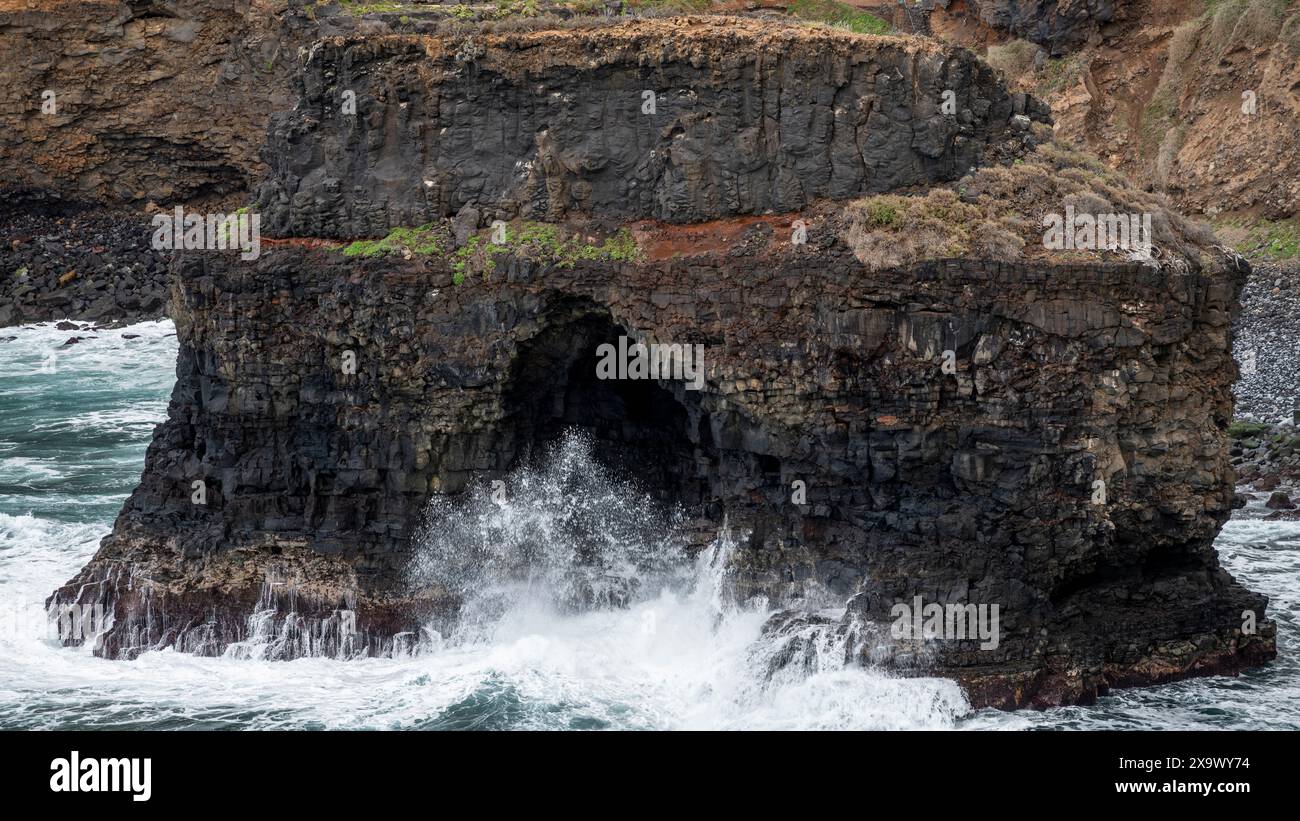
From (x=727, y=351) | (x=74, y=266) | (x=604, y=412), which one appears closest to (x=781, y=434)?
(x=727, y=351)

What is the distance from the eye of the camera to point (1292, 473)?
123 ft

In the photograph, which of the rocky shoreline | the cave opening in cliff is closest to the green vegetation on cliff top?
the cave opening in cliff

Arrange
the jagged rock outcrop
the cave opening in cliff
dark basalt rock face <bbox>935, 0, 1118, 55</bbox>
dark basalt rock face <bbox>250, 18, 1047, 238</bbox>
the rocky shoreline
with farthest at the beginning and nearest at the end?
1. the jagged rock outcrop
2. dark basalt rock face <bbox>935, 0, 1118, 55</bbox>
3. the rocky shoreline
4. the cave opening in cliff
5. dark basalt rock face <bbox>250, 18, 1047, 238</bbox>

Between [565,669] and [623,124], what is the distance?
30.9 ft

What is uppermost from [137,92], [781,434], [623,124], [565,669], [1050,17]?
[1050,17]

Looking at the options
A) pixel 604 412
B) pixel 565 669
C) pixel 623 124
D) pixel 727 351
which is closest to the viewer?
pixel 727 351

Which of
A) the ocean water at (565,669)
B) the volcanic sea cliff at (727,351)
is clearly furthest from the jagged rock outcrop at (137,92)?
the volcanic sea cliff at (727,351)

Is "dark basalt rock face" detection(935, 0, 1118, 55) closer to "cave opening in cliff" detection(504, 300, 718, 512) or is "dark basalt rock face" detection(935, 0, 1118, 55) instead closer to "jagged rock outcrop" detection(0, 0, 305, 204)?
"jagged rock outcrop" detection(0, 0, 305, 204)

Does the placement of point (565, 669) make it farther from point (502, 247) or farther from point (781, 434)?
point (502, 247)

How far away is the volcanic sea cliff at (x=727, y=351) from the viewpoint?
952 inches

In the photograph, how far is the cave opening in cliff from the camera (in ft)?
88.4

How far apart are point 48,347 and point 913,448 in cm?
3961

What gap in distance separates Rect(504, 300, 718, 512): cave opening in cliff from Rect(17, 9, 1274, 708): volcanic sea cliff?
2.8 inches

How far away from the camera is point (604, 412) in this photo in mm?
29031
